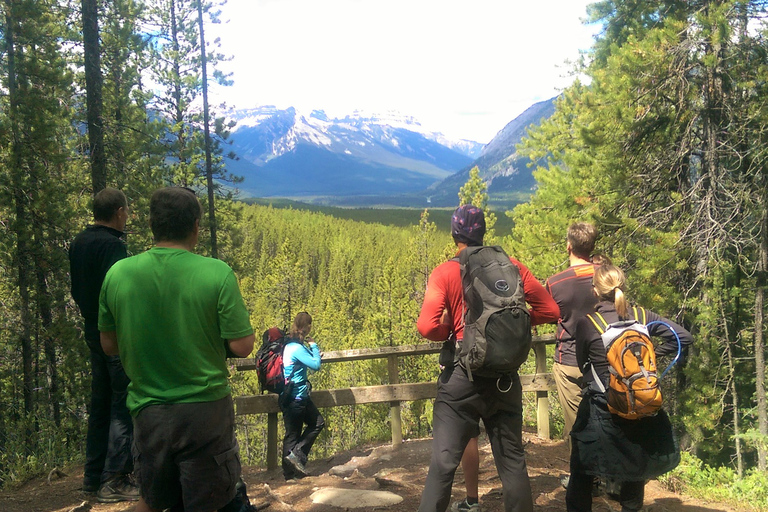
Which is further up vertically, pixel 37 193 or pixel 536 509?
pixel 37 193

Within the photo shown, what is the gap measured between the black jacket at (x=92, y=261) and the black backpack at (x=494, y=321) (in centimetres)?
242

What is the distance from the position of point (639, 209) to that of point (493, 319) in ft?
24.3

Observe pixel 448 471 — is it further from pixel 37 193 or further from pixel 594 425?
pixel 37 193

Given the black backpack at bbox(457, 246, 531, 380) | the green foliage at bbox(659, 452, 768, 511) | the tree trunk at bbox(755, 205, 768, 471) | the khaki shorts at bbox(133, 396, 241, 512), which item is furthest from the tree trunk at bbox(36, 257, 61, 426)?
the tree trunk at bbox(755, 205, 768, 471)

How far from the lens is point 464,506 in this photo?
3.80m

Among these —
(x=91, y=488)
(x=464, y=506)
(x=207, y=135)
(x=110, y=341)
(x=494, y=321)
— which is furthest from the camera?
(x=207, y=135)

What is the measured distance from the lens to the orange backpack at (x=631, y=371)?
9.69 ft

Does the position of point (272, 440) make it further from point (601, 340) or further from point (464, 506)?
point (601, 340)

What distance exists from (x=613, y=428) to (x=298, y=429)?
348cm

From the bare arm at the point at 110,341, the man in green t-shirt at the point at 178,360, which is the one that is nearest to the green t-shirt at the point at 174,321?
the man in green t-shirt at the point at 178,360

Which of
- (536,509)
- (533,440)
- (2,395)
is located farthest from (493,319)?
(2,395)

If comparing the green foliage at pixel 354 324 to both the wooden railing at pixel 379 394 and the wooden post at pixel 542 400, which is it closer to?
the wooden post at pixel 542 400

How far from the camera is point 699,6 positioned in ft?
29.3

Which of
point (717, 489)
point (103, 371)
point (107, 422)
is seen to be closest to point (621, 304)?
point (717, 489)
